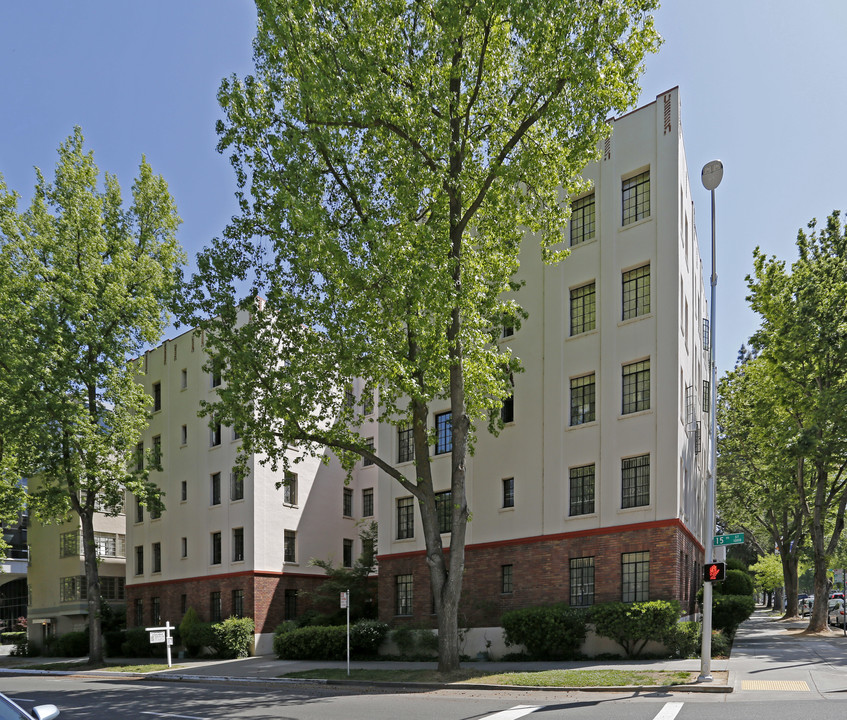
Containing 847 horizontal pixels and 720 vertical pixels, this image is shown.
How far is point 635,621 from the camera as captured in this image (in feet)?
69.0

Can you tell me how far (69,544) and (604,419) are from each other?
35064 millimetres

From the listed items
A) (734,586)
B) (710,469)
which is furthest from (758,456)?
(710,469)

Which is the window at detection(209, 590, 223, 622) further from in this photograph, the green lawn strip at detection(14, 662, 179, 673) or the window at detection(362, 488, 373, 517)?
the window at detection(362, 488, 373, 517)

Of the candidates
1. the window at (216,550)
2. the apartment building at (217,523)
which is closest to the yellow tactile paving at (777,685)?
the apartment building at (217,523)

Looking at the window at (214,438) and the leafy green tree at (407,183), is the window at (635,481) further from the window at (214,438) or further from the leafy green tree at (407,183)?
the window at (214,438)

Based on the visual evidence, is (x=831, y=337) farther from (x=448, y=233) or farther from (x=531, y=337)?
(x=448, y=233)

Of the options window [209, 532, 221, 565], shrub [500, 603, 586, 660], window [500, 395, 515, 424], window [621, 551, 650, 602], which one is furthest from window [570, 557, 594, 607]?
window [209, 532, 221, 565]

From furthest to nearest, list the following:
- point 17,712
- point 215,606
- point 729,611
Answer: point 215,606, point 729,611, point 17,712

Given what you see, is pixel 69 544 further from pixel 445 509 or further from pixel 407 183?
pixel 407 183

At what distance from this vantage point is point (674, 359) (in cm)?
2334

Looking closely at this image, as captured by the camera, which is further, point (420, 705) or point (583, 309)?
point (583, 309)

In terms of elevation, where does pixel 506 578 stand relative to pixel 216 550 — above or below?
above

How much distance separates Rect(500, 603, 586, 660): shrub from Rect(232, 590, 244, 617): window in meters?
15.3

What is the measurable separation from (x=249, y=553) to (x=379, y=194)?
19.8 meters
